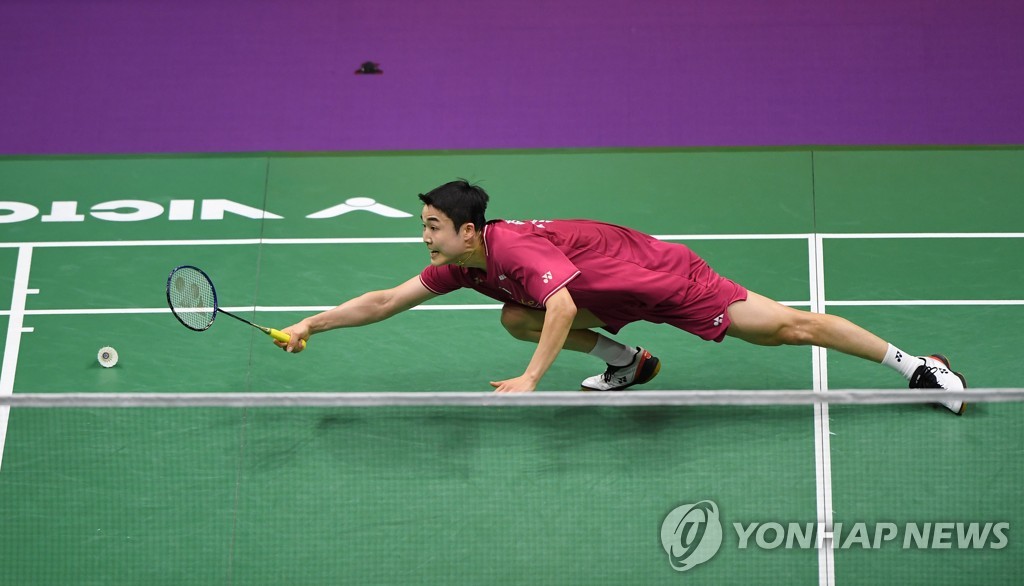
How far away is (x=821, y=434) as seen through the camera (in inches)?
206

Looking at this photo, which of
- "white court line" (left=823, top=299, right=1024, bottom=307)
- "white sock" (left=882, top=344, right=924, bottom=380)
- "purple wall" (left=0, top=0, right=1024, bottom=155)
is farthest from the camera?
"purple wall" (left=0, top=0, right=1024, bottom=155)

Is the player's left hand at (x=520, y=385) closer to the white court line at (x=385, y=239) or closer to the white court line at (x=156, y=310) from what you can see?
the white court line at (x=156, y=310)

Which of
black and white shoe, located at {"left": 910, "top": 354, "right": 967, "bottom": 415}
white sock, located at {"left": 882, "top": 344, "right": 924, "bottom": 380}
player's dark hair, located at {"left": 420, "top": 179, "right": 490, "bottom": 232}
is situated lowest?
black and white shoe, located at {"left": 910, "top": 354, "right": 967, "bottom": 415}

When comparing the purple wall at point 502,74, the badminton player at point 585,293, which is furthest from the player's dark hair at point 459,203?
the purple wall at point 502,74

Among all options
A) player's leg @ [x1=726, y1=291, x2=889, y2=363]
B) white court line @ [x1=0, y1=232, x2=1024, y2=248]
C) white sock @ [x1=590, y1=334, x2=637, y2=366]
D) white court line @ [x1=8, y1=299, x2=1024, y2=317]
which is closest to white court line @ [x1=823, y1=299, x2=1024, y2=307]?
white court line @ [x1=8, y1=299, x2=1024, y2=317]

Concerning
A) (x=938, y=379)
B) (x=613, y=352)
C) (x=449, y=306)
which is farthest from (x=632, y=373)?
(x=938, y=379)

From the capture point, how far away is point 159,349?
230 inches

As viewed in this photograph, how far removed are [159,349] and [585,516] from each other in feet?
7.67

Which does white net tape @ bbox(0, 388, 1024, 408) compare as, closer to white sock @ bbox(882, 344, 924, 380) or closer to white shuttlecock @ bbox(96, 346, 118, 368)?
white sock @ bbox(882, 344, 924, 380)

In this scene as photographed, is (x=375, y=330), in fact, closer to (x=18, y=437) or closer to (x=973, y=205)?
(x=18, y=437)

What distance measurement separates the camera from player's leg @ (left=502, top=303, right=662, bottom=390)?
17.3 feet

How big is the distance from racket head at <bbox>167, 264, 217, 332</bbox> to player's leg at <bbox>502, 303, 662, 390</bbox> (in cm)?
135

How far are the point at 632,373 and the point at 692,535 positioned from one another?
3.09ft

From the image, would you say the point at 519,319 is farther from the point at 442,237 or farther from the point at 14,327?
the point at 14,327
